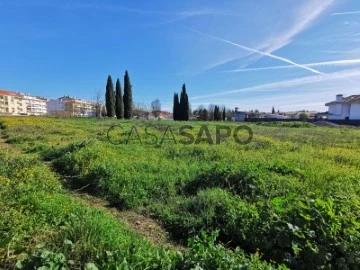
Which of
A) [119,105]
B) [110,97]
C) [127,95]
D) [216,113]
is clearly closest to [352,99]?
[216,113]

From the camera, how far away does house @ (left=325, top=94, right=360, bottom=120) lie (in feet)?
152

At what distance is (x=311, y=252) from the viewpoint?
9.36ft

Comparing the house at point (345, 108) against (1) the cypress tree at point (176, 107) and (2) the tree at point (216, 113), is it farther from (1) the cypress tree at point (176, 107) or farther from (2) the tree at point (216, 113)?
(1) the cypress tree at point (176, 107)

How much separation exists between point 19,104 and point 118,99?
248 feet

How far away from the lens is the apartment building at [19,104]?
89.1m

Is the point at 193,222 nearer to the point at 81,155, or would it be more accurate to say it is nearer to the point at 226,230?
the point at 226,230

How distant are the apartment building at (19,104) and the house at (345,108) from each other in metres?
83.8

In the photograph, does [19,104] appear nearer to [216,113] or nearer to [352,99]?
[216,113]

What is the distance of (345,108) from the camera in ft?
164

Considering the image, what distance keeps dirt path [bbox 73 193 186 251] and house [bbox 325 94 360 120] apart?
2057 inches

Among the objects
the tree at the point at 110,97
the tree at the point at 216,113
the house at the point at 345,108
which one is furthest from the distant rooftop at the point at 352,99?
the tree at the point at 110,97

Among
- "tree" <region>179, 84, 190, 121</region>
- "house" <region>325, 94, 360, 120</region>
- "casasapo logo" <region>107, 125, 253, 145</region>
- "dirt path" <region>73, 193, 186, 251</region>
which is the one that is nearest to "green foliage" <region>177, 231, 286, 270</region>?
"dirt path" <region>73, 193, 186, 251</region>

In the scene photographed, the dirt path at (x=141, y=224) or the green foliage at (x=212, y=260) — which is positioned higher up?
the green foliage at (x=212, y=260)

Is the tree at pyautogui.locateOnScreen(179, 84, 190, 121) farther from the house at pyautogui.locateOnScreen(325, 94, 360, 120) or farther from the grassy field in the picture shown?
the grassy field
